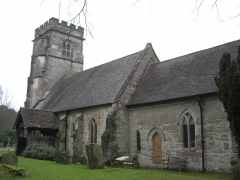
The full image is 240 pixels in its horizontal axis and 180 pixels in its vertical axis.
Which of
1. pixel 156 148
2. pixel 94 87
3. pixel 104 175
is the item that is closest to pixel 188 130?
pixel 156 148

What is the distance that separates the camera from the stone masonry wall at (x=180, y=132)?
1719 cm

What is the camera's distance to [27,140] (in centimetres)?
2758

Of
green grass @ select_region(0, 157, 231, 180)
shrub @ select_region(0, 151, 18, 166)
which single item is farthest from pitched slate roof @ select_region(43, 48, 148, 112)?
shrub @ select_region(0, 151, 18, 166)

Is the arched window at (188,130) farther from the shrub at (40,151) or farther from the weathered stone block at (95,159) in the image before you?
the shrub at (40,151)

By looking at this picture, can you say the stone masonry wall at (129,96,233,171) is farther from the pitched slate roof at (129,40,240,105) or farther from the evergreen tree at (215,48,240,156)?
the evergreen tree at (215,48,240,156)

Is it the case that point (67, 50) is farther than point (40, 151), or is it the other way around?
point (67, 50)

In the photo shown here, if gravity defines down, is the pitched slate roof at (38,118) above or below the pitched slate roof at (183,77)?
below

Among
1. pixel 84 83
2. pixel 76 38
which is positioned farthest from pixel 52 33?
pixel 84 83

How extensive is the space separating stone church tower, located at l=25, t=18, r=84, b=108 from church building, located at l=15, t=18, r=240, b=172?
10.0 feet

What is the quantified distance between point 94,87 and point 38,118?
6.21m

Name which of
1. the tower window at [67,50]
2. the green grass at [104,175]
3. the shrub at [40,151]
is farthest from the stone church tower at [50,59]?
the green grass at [104,175]

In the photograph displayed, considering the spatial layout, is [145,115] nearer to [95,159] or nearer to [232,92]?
[95,159]

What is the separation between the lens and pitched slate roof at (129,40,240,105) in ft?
64.2

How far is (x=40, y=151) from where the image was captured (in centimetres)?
2516
